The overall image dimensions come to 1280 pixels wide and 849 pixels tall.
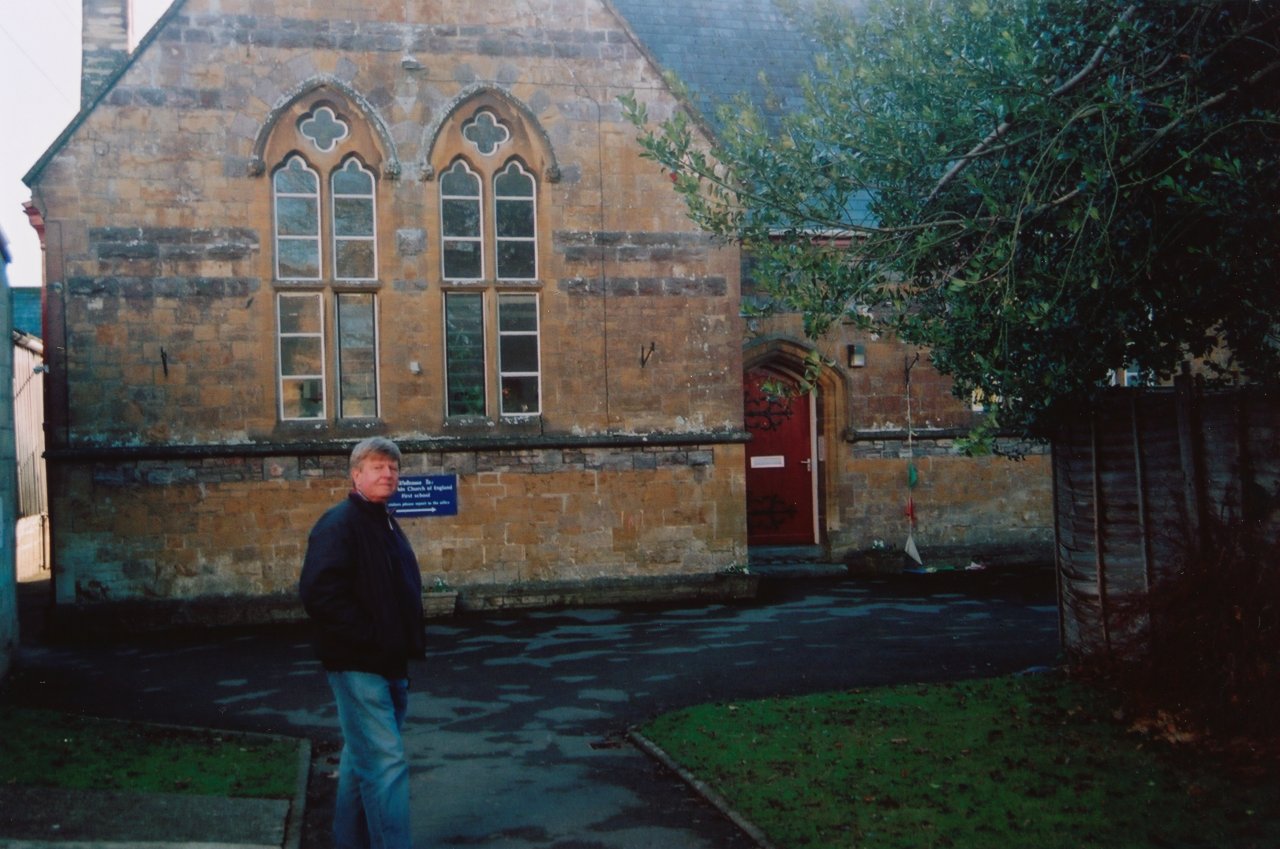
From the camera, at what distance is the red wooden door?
65.0ft

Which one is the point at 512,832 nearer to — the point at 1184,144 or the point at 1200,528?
the point at 1200,528

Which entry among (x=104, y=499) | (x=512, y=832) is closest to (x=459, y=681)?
(x=512, y=832)

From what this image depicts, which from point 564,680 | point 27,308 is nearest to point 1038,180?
point 564,680

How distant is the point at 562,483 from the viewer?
631 inches

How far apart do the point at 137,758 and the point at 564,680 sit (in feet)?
13.3

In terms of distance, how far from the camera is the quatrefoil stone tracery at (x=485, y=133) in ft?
52.9

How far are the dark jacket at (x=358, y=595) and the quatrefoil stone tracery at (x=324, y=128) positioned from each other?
10.9m

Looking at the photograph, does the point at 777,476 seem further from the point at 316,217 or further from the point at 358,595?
the point at 358,595

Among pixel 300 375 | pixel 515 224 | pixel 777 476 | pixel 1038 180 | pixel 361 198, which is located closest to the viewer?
pixel 1038 180

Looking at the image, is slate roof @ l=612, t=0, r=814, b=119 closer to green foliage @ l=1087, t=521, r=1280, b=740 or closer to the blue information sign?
the blue information sign

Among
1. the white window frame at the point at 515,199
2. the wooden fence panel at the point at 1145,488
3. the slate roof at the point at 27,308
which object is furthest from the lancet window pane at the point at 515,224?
the slate roof at the point at 27,308

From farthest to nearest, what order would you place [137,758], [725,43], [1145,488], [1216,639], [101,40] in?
1. [725,43]
2. [101,40]
3. [1145,488]
4. [137,758]
5. [1216,639]

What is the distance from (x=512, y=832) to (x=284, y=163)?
11.3 meters

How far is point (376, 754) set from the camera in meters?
5.50
